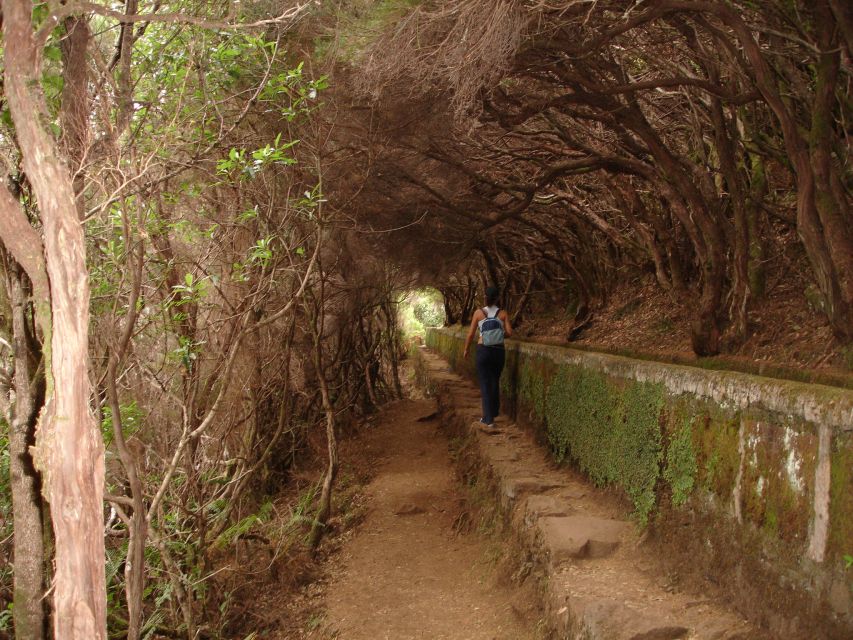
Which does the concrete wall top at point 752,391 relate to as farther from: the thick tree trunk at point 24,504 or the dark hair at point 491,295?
the thick tree trunk at point 24,504

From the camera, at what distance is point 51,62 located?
406 cm

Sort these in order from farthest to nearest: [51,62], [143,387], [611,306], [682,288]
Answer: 1. [611,306]
2. [682,288]
3. [143,387]
4. [51,62]

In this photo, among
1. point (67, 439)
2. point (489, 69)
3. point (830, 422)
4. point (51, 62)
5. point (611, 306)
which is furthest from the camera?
point (611, 306)

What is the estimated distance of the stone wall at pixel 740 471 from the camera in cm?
332

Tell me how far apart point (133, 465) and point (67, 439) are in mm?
1918

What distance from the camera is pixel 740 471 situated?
4094 mm

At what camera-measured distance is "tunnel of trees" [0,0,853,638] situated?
8.77 feet

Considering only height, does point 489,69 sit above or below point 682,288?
above

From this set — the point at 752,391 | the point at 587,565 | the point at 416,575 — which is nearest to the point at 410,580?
the point at 416,575

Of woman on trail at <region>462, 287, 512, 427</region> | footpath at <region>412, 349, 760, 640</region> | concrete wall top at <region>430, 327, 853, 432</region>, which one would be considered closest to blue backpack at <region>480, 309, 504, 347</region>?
woman on trail at <region>462, 287, 512, 427</region>

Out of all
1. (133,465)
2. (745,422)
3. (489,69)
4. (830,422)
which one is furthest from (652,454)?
(133,465)

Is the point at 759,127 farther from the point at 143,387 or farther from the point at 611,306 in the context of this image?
the point at 143,387

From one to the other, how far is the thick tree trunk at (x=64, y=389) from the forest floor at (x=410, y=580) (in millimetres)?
3776

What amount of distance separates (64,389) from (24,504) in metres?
2.37
